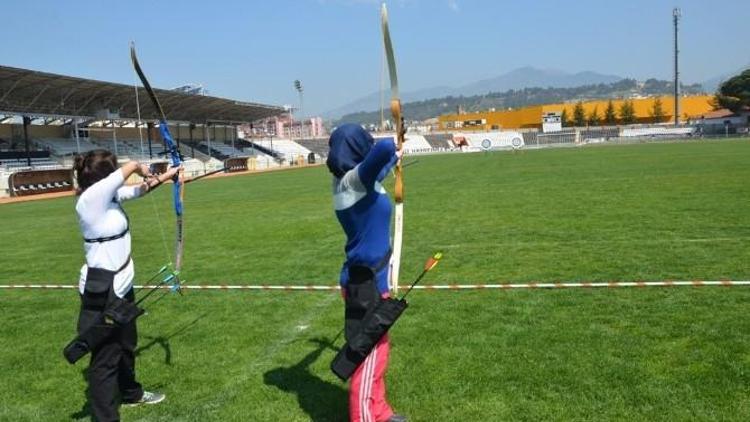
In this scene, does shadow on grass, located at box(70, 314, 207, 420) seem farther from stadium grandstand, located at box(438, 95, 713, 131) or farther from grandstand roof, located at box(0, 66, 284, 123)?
stadium grandstand, located at box(438, 95, 713, 131)

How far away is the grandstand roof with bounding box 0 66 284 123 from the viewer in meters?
41.3

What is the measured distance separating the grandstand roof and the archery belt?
117ft

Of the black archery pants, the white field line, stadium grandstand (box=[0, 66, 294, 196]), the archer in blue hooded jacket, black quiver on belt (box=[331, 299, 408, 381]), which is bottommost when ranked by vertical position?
the white field line

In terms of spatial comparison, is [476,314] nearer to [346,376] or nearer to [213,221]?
[346,376]

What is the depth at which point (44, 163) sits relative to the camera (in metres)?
46.6

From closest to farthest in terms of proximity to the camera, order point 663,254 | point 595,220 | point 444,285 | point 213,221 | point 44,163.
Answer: point 444,285 → point 663,254 → point 595,220 → point 213,221 → point 44,163

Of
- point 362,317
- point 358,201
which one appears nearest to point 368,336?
point 362,317

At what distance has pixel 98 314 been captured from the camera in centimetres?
446

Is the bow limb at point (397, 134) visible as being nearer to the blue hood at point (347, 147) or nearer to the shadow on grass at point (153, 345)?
the blue hood at point (347, 147)

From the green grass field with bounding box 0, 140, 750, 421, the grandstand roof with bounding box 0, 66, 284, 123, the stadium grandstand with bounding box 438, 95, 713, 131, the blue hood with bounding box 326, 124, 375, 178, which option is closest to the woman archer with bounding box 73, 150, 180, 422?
the green grass field with bounding box 0, 140, 750, 421

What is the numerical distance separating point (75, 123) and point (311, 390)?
48.2 m

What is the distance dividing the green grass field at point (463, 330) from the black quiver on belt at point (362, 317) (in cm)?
88

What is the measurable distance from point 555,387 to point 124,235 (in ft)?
11.1

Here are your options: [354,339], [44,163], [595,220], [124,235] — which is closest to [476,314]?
[354,339]
